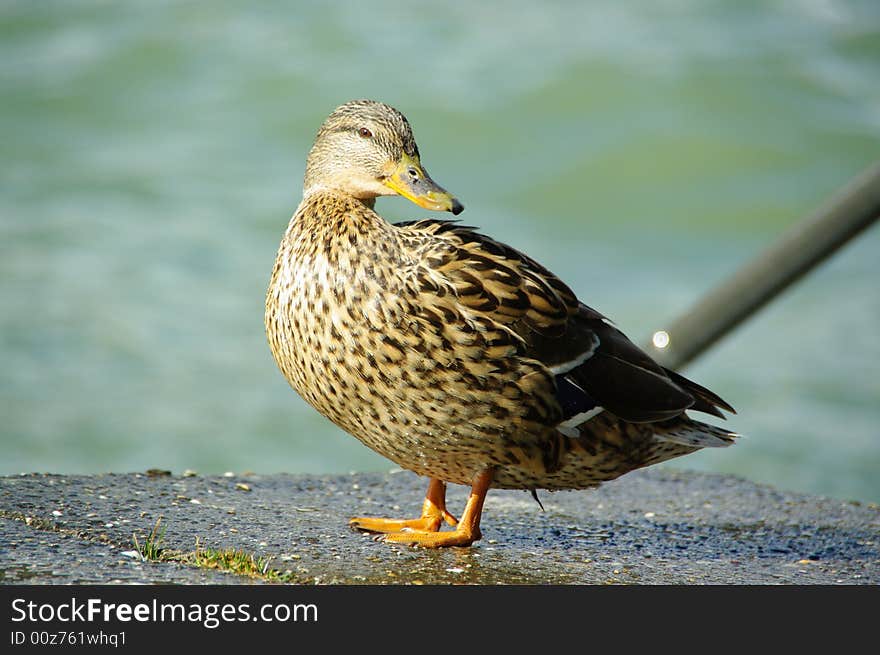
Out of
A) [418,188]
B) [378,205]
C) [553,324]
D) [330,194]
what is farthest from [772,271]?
[378,205]

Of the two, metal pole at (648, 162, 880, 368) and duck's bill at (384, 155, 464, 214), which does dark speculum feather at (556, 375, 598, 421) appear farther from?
metal pole at (648, 162, 880, 368)

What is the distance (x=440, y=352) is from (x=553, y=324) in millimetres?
501

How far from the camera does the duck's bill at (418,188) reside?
456cm

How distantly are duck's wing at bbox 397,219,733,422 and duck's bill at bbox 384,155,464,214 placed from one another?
124 mm

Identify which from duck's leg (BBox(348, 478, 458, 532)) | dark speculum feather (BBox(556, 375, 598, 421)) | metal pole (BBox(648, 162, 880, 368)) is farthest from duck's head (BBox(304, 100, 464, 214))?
metal pole (BBox(648, 162, 880, 368))

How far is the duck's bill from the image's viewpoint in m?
4.56

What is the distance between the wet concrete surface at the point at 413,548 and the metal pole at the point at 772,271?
716 mm

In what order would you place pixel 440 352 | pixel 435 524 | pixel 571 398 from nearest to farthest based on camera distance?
pixel 440 352 < pixel 571 398 < pixel 435 524

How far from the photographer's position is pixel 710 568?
478 cm

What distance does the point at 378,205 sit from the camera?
1399 centimetres

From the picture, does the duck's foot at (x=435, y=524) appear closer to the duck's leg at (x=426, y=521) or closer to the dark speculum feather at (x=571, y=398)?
the duck's leg at (x=426, y=521)

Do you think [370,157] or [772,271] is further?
[772,271]

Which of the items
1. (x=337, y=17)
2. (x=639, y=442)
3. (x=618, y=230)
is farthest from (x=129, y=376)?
(x=639, y=442)

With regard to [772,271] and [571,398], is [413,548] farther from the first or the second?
[772,271]
